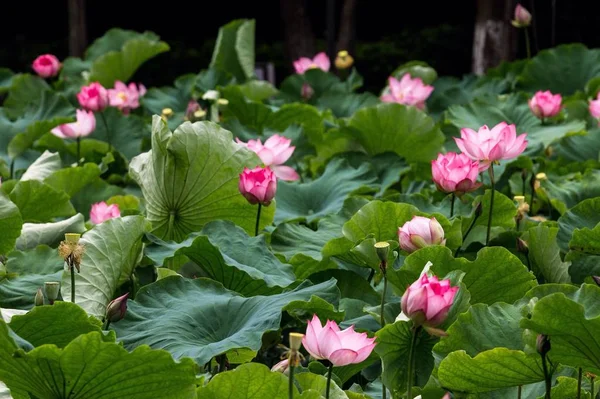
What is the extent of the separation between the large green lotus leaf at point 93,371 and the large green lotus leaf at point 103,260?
391 mm

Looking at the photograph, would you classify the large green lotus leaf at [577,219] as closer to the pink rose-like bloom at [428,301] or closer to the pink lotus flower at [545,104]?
the pink rose-like bloom at [428,301]

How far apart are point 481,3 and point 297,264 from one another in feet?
13.6

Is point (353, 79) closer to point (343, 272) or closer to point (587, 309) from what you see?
point (343, 272)

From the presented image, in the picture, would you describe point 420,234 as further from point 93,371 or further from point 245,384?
point 93,371

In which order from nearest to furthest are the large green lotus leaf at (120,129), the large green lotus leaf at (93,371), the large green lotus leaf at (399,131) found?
the large green lotus leaf at (93,371) < the large green lotus leaf at (399,131) < the large green lotus leaf at (120,129)

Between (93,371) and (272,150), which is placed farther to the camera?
(272,150)

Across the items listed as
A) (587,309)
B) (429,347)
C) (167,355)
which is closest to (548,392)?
(587,309)

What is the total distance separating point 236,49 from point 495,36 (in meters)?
1.75

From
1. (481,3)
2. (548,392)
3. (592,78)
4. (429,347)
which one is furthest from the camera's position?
(481,3)

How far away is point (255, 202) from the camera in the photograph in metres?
1.96

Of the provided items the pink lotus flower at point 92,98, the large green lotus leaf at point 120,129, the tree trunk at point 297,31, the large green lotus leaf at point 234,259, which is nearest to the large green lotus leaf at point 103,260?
the large green lotus leaf at point 234,259

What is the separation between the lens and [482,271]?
1.63 metres

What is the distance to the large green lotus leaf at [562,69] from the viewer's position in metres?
4.07

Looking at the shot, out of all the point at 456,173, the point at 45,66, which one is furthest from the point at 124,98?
the point at 456,173
